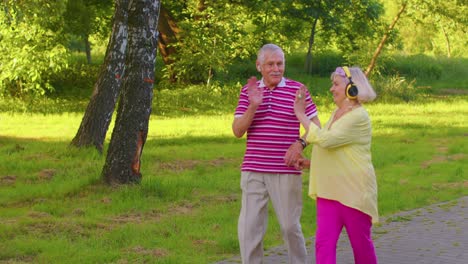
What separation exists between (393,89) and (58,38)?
13.9 meters

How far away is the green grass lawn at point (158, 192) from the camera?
9594 mm

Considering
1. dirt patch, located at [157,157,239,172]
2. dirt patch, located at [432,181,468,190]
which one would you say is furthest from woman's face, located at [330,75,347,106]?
dirt patch, located at [157,157,239,172]

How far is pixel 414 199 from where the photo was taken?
13266mm

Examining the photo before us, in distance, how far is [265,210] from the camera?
7.20m

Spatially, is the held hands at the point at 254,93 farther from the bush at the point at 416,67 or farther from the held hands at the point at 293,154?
the bush at the point at 416,67

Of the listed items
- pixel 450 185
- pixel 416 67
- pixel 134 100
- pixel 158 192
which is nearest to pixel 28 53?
pixel 134 100

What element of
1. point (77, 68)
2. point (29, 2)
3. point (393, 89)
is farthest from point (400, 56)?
point (29, 2)

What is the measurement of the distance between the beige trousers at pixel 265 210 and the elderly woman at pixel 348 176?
46 centimetres

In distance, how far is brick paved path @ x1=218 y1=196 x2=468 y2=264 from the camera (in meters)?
8.62

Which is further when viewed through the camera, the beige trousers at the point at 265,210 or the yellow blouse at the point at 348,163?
the beige trousers at the point at 265,210

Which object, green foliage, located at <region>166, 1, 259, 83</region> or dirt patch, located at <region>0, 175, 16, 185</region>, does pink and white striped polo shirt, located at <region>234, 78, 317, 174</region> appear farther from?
green foliage, located at <region>166, 1, 259, 83</region>

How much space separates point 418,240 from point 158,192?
466 cm

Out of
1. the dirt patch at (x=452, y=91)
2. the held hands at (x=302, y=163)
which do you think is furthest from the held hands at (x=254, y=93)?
the dirt patch at (x=452, y=91)

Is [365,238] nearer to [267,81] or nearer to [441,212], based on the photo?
[267,81]
